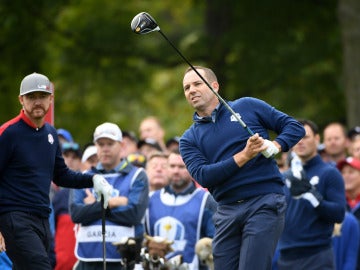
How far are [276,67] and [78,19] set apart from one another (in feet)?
15.8

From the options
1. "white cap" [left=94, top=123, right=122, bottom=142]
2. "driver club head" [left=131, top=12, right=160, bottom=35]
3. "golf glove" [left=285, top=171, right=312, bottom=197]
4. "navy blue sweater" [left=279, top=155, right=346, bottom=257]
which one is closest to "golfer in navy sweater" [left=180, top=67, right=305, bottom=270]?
"driver club head" [left=131, top=12, right=160, bottom=35]

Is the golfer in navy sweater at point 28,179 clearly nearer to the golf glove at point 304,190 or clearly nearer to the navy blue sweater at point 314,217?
the golf glove at point 304,190

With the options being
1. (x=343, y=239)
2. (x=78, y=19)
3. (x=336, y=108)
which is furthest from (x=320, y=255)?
(x=78, y=19)

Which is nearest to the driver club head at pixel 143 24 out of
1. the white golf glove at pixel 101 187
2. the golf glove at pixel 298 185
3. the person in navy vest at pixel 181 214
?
the white golf glove at pixel 101 187

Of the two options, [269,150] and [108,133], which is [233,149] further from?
[108,133]

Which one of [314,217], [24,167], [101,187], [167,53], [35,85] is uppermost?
[167,53]

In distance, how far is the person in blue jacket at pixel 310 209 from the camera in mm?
12961

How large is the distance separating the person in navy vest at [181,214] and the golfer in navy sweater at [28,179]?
2425mm

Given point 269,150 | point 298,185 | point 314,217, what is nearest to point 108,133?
point 298,185

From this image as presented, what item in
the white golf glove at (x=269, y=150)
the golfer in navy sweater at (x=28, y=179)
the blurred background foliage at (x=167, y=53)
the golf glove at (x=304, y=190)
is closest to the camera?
the white golf glove at (x=269, y=150)

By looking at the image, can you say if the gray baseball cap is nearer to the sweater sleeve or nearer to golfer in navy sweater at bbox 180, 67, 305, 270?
golfer in navy sweater at bbox 180, 67, 305, 270

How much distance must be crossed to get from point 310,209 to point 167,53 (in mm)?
11234

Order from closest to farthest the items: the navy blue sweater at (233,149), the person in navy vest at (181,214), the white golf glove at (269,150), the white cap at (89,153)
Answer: the white golf glove at (269,150)
the navy blue sweater at (233,149)
the person in navy vest at (181,214)
the white cap at (89,153)

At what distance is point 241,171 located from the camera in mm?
10500
